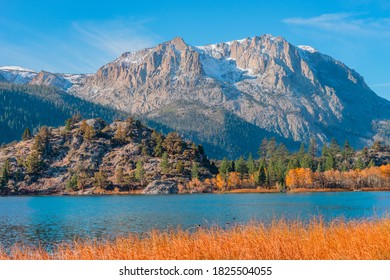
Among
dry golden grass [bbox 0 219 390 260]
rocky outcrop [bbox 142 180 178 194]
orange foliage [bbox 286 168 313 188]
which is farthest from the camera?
orange foliage [bbox 286 168 313 188]

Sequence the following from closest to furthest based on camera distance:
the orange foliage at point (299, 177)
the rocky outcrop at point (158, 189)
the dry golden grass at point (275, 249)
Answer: the dry golden grass at point (275, 249) < the rocky outcrop at point (158, 189) < the orange foliage at point (299, 177)

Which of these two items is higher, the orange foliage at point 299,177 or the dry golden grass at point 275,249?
the dry golden grass at point 275,249

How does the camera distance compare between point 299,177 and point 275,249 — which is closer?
point 275,249

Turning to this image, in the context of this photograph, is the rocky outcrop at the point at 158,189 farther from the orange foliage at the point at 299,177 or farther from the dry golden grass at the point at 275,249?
the dry golden grass at the point at 275,249

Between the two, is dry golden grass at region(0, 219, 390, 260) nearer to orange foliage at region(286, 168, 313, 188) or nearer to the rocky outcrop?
the rocky outcrop

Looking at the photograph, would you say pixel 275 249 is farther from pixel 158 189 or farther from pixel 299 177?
pixel 299 177

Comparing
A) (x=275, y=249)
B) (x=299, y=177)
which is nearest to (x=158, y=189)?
(x=299, y=177)

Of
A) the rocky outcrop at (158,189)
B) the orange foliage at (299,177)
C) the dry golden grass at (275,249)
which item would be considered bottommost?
the rocky outcrop at (158,189)

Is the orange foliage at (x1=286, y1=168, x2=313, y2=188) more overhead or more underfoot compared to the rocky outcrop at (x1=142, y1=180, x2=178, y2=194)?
more overhead

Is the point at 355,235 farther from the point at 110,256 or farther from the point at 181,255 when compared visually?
the point at 110,256

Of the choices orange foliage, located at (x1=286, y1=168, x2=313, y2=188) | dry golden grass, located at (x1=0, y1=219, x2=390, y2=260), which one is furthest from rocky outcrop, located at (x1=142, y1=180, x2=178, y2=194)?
dry golden grass, located at (x1=0, y1=219, x2=390, y2=260)

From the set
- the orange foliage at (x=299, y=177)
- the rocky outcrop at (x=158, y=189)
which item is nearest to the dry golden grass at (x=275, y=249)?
the rocky outcrop at (x=158, y=189)

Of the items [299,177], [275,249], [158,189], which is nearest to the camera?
[275,249]
